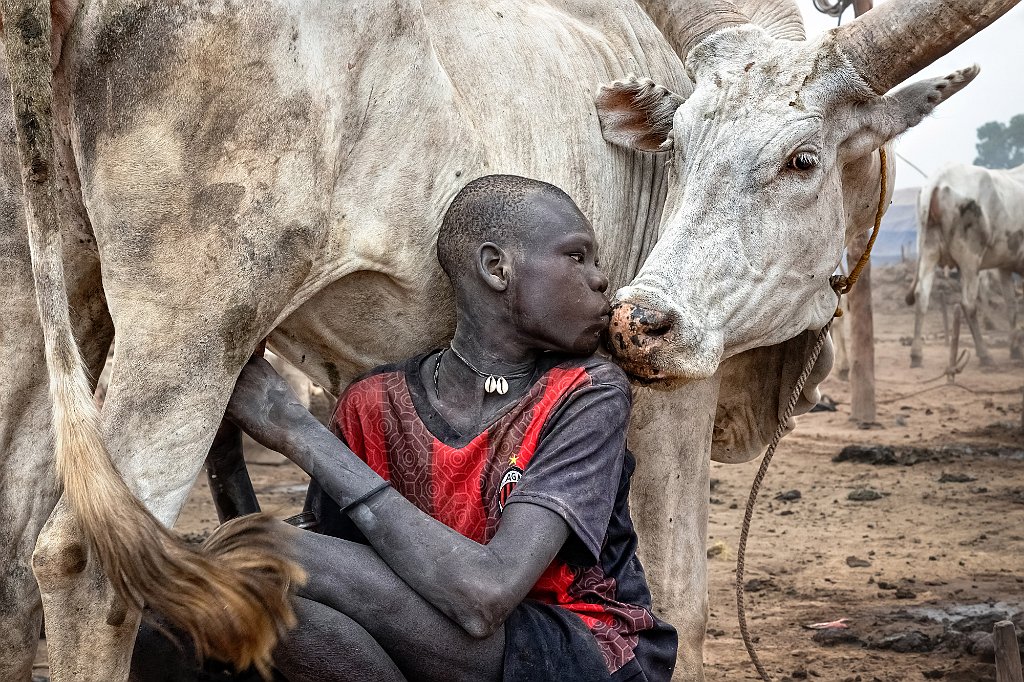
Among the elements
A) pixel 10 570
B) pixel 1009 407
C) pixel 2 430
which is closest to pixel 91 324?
pixel 2 430

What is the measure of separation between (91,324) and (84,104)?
70 centimetres

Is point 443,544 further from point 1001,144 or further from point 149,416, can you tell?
point 1001,144

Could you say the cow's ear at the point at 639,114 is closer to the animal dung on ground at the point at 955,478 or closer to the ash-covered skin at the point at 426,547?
the ash-covered skin at the point at 426,547

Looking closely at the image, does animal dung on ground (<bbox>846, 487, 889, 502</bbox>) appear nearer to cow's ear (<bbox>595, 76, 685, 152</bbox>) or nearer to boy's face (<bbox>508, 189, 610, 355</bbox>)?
cow's ear (<bbox>595, 76, 685, 152</bbox>)

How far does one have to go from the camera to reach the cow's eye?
2863mm

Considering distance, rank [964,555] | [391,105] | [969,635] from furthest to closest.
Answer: [964,555] → [969,635] → [391,105]

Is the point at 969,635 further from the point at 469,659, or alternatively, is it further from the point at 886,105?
the point at 469,659

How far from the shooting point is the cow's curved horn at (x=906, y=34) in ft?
9.01

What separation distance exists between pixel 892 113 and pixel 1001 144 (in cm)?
1939

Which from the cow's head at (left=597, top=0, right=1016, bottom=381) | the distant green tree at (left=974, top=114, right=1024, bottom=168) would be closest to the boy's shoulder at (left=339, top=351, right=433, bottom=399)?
the cow's head at (left=597, top=0, right=1016, bottom=381)

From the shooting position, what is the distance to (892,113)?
2.96 metres

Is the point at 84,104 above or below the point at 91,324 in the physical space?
above

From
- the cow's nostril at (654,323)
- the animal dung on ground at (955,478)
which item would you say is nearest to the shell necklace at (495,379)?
the cow's nostril at (654,323)

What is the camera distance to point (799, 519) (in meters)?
6.85
